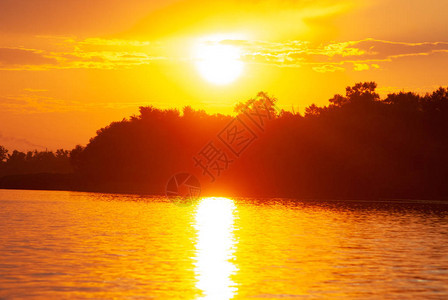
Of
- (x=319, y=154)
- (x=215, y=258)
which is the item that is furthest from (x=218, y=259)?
(x=319, y=154)

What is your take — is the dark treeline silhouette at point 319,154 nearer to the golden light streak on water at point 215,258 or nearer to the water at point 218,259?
the water at point 218,259

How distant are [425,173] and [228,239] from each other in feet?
229

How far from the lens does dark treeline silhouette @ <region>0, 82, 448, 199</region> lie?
100m

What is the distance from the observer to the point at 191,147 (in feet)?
420

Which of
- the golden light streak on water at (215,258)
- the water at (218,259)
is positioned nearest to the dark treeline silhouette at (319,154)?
the water at (218,259)

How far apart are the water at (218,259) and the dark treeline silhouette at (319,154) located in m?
52.3

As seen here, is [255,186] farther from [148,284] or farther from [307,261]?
[148,284]

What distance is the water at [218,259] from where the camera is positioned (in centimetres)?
2030

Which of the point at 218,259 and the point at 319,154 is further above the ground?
the point at 319,154

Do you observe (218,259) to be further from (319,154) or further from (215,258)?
(319,154)

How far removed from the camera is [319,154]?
105 meters

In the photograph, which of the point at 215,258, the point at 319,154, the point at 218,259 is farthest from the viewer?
the point at 319,154

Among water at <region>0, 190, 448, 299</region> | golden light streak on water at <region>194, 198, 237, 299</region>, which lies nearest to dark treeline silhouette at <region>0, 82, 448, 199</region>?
water at <region>0, 190, 448, 299</region>

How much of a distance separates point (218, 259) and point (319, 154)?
261ft
